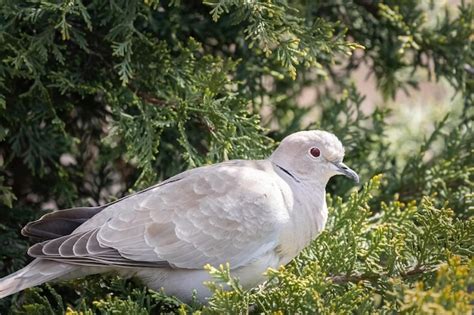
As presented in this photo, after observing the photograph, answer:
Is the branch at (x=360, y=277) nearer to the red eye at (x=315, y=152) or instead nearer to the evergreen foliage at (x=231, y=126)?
the evergreen foliage at (x=231, y=126)

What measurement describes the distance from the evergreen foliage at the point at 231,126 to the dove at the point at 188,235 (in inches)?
2.5

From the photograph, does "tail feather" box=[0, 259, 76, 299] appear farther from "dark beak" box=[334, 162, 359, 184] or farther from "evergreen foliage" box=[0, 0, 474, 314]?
"dark beak" box=[334, 162, 359, 184]

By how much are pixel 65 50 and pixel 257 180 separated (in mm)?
846

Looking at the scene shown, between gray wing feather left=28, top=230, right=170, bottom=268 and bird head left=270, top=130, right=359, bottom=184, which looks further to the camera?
bird head left=270, top=130, right=359, bottom=184

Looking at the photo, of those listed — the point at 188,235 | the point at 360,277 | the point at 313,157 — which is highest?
the point at 313,157

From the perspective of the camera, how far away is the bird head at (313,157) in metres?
2.19

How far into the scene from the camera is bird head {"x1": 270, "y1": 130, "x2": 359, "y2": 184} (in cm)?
219

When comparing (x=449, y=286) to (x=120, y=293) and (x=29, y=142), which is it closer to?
(x=120, y=293)

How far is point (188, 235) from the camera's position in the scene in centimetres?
202

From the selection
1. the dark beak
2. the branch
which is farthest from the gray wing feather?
the dark beak

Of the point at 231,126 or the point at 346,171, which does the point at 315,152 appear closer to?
the point at 346,171

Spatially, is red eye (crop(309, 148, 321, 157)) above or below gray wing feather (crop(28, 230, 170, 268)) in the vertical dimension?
above

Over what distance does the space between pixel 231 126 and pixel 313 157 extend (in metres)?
0.26

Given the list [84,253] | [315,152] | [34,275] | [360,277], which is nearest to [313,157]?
[315,152]
